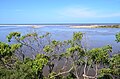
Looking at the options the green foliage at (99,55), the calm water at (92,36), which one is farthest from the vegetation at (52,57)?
the calm water at (92,36)

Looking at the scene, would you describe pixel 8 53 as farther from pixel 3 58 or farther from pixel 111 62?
pixel 111 62

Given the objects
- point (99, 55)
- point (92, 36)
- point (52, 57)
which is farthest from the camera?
point (92, 36)

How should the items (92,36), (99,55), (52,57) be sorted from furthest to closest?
1. (92,36)
2. (52,57)
3. (99,55)

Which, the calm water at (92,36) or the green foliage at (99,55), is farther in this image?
the calm water at (92,36)

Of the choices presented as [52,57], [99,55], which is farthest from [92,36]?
[99,55]

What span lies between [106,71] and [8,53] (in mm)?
5574

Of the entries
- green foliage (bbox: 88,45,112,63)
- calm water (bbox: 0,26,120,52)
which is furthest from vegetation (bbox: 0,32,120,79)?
calm water (bbox: 0,26,120,52)

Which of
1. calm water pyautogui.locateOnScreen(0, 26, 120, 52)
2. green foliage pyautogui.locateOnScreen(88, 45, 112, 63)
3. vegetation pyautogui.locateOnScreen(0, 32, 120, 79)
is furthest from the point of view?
calm water pyautogui.locateOnScreen(0, 26, 120, 52)

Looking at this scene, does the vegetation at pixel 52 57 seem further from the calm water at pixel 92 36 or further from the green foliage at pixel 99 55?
the calm water at pixel 92 36

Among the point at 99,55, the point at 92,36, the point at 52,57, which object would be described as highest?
the point at 99,55

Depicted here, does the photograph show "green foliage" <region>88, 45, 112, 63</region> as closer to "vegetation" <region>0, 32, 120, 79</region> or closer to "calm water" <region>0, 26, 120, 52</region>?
"vegetation" <region>0, 32, 120, 79</region>

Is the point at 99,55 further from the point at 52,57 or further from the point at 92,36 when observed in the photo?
the point at 92,36

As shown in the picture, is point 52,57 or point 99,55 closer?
Answer: point 99,55

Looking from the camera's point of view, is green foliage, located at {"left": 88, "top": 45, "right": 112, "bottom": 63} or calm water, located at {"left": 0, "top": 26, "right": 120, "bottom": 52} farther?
calm water, located at {"left": 0, "top": 26, "right": 120, "bottom": 52}
